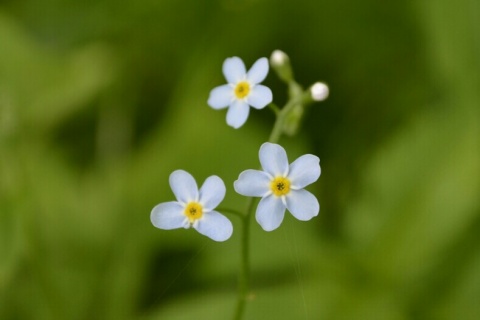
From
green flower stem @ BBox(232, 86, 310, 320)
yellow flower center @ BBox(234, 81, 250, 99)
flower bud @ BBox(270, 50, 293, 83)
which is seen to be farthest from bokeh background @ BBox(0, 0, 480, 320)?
yellow flower center @ BBox(234, 81, 250, 99)

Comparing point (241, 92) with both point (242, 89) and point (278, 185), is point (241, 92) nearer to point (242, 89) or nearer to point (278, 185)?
point (242, 89)

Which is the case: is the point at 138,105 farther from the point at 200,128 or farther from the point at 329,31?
the point at 329,31

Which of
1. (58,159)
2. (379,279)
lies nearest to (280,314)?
(379,279)

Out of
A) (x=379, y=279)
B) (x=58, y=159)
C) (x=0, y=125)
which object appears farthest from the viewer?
(x=58, y=159)

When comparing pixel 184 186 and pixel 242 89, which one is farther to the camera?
pixel 242 89

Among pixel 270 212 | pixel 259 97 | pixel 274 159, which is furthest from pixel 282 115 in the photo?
pixel 270 212

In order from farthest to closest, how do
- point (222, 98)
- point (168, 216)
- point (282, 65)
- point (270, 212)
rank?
1. point (282, 65)
2. point (222, 98)
3. point (168, 216)
4. point (270, 212)

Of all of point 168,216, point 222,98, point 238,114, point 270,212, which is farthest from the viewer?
point 222,98

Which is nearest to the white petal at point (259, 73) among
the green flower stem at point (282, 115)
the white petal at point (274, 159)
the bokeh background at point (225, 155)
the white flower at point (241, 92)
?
the white flower at point (241, 92)
